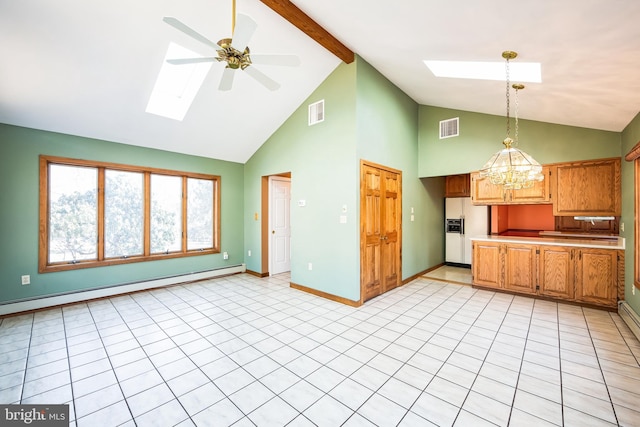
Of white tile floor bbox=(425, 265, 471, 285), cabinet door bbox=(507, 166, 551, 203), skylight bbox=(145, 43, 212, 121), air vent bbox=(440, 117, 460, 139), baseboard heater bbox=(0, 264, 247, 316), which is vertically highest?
skylight bbox=(145, 43, 212, 121)

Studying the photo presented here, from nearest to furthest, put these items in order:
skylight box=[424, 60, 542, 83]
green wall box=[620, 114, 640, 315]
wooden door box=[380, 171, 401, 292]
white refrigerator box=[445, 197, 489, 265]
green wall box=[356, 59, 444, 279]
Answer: skylight box=[424, 60, 542, 83], green wall box=[620, 114, 640, 315], green wall box=[356, 59, 444, 279], wooden door box=[380, 171, 401, 292], white refrigerator box=[445, 197, 489, 265]

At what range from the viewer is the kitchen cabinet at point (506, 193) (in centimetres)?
430

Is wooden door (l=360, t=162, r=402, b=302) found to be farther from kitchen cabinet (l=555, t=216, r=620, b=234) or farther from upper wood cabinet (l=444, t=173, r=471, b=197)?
kitchen cabinet (l=555, t=216, r=620, b=234)

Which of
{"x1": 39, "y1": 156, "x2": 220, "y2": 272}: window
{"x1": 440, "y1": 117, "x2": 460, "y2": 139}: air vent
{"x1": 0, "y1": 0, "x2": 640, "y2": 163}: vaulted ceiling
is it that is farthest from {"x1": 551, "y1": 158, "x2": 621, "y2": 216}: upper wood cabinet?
{"x1": 39, "y1": 156, "x2": 220, "y2": 272}: window

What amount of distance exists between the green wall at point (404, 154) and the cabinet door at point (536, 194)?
5.45 ft

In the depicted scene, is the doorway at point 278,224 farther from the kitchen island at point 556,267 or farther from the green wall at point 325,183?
the kitchen island at point 556,267

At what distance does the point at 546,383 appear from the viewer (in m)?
2.17

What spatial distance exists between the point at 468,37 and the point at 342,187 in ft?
7.57

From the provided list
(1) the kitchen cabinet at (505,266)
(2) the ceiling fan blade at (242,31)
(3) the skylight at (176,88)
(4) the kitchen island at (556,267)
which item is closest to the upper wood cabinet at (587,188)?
(4) the kitchen island at (556,267)

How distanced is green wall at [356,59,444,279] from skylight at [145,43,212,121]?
241 centimetres

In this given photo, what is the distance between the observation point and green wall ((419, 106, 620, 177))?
12.8 feet

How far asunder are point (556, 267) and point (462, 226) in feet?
8.06

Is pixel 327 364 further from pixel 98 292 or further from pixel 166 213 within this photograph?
pixel 166 213

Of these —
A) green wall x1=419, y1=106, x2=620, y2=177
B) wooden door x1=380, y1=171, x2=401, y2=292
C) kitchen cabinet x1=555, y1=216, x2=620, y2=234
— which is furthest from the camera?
kitchen cabinet x1=555, y1=216, x2=620, y2=234
